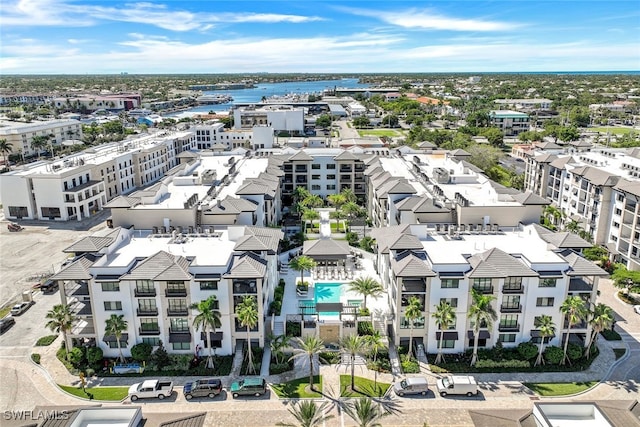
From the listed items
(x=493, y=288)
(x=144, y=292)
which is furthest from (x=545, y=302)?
(x=144, y=292)

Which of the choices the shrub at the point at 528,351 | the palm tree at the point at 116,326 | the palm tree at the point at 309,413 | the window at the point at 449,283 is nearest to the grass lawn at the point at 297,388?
the palm tree at the point at 309,413

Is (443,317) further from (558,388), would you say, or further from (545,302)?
(558,388)

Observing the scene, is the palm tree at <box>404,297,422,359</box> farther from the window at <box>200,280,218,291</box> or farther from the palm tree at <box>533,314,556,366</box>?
the window at <box>200,280,218,291</box>

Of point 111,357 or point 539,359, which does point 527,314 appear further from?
point 111,357

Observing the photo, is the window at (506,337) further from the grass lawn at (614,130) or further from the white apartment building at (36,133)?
the grass lawn at (614,130)

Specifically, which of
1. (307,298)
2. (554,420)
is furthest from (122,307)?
(554,420)

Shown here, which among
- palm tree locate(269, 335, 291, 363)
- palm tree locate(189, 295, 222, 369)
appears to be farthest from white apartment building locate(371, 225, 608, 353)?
palm tree locate(189, 295, 222, 369)
